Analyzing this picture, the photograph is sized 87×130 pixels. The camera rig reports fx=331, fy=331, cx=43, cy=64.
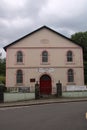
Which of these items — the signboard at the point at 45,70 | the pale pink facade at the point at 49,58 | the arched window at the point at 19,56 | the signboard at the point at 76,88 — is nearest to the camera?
the signboard at the point at 76,88

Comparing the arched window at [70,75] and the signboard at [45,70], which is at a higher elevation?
the signboard at [45,70]

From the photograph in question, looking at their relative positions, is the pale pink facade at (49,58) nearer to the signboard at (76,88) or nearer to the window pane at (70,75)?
the window pane at (70,75)

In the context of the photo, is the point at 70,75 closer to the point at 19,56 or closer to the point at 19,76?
the point at 19,76

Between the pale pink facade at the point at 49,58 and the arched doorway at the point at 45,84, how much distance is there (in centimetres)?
43

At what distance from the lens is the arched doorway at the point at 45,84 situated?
1708 inches

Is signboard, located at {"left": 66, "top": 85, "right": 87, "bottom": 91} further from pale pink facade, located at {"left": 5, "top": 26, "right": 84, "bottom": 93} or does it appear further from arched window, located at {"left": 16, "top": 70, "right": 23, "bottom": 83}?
arched window, located at {"left": 16, "top": 70, "right": 23, "bottom": 83}

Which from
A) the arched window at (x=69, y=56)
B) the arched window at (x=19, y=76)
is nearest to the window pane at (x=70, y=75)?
the arched window at (x=69, y=56)

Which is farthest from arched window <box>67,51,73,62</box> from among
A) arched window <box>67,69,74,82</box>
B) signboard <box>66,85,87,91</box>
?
signboard <box>66,85,87,91</box>

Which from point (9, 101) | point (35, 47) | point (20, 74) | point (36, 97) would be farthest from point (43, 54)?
point (9, 101)

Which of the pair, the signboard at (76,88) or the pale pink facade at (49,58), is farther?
the pale pink facade at (49,58)

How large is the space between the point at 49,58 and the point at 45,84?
3552mm

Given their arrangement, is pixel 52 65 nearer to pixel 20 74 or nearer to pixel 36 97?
pixel 20 74

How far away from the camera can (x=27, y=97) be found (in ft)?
117

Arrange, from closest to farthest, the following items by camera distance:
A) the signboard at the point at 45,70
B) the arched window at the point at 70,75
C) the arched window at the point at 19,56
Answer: the signboard at the point at 45,70 < the arched window at the point at 70,75 < the arched window at the point at 19,56
